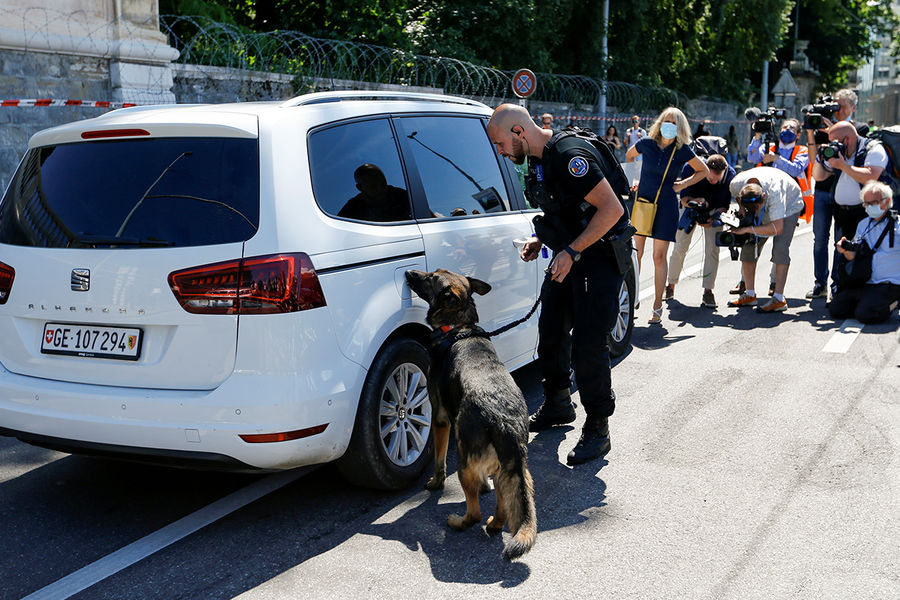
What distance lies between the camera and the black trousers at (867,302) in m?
7.88

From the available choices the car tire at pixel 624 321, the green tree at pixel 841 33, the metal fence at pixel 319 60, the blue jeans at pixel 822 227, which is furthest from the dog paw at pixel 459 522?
the green tree at pixel 841 33

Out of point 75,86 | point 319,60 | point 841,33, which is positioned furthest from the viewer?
point 841,33

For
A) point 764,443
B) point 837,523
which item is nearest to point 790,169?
point 764,443

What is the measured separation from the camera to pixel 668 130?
7859mm

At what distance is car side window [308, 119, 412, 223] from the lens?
3836 mm

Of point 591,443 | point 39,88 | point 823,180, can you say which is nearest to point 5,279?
point 591,443

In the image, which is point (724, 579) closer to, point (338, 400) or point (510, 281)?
point (338, 400)

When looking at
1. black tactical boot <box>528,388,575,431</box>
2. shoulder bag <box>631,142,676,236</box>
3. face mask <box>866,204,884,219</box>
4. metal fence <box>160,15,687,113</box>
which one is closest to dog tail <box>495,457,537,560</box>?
black tactical boot <box>528,388,575,431</box>

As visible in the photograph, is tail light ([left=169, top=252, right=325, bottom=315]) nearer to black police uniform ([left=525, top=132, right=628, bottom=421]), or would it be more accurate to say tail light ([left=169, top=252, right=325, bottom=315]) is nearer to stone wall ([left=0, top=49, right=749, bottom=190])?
black police uniform ([left=525, top=132, right=628, bottom=421])

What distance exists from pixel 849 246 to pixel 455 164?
4.96 metres

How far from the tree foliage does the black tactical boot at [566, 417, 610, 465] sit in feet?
41.9

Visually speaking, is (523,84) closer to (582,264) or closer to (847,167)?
(847,167)

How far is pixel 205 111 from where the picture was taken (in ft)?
12.5

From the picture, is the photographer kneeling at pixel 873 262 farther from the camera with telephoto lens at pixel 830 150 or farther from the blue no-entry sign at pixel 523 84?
the blue no-entry sign at pixel 523 84
